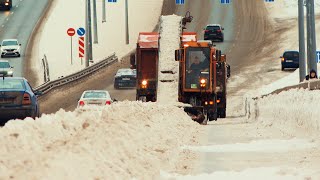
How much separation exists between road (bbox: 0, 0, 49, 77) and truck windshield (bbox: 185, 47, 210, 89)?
45060 millimetres

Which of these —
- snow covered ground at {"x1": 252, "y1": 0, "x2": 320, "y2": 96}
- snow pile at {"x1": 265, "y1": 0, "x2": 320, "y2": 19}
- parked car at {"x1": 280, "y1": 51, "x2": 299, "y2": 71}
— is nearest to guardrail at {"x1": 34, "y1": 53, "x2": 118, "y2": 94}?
parked car at {"x1": 280, "y1": 51, "x2": 299, "y2": 71}

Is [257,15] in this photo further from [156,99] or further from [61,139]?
[61,139]

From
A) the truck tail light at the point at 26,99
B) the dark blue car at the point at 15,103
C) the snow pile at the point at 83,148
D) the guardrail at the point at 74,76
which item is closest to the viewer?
the snow pile at the point at 83,148

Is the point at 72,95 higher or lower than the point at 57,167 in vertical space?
lower

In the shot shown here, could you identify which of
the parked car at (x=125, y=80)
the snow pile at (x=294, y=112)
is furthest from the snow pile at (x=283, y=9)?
the snow pile at (x=294, y=112)

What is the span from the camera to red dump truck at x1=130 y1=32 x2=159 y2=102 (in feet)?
138

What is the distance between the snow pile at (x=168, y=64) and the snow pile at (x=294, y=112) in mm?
6180

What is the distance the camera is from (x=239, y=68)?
7700cm

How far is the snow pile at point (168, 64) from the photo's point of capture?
40625mm

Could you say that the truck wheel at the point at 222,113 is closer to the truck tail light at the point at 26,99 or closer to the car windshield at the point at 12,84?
the car windshield at the point at 12,84

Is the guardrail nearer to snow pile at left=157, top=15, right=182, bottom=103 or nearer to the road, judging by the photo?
the road

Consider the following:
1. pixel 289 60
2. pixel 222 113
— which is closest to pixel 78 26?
pixel 289 60

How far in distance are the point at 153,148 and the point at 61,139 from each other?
2.84 meters

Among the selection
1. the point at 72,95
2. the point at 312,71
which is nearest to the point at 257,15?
the point at 72,95
